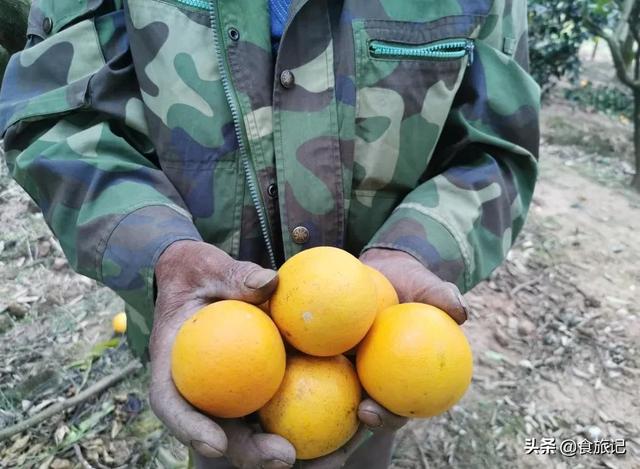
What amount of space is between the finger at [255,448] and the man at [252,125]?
0.77ft

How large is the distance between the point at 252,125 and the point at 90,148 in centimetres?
44

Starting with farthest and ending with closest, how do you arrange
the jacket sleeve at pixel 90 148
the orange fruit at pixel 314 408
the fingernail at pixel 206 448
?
1. the jacket sleeve at pixel 90 148
2. the orange fruit at pixel 314 408
3. the fingernail at pixel 206 448

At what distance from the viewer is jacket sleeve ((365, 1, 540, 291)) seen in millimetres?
1665

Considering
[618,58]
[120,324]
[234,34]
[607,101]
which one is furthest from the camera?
[607,101]

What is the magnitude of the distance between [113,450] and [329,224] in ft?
5.61

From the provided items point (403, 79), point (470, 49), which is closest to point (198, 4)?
point (403, 79)

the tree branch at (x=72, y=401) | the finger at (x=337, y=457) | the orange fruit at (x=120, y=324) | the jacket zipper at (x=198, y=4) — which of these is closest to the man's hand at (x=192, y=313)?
the finger at (x=337, y=457)

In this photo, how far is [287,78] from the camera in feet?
5.18

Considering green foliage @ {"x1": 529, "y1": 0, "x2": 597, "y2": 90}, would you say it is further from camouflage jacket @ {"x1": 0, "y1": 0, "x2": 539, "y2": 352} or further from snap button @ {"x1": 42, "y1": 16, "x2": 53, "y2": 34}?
snap button @ {"x1": 42, "y1": 16, "x2": 53, "y2": 34}

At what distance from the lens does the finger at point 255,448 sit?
1260 millimetres

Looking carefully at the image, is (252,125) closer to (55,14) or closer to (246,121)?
(246,121)

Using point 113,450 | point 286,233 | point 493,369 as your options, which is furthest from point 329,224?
point 493,369

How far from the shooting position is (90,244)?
60.9 inches

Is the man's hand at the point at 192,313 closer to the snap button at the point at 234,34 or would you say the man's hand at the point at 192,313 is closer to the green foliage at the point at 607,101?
the snap button at the point at 234,34
